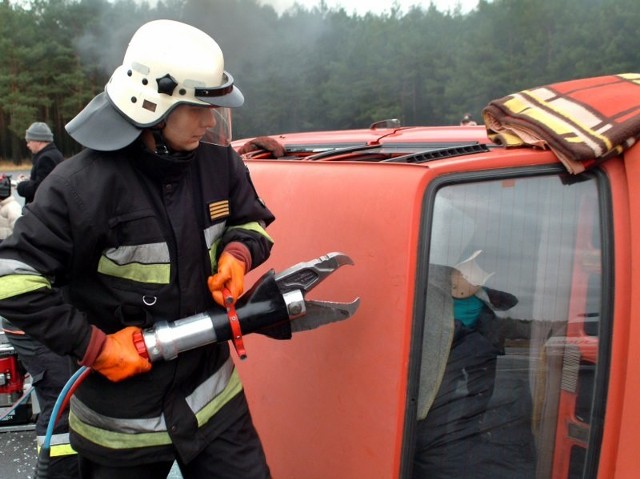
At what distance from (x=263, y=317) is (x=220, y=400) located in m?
0.30

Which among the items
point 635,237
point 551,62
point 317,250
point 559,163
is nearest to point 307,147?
point 317,250

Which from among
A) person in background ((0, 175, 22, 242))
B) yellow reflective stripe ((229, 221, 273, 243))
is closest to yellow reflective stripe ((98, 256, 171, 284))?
yellow reflective stripe ((229, 221, 273, 243))

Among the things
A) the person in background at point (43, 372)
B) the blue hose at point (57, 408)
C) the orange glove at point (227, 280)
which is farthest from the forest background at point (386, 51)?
the orange glove at point (227, 280)

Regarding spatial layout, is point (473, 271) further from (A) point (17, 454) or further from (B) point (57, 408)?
(A) point (17, 454)

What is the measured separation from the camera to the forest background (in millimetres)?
18219

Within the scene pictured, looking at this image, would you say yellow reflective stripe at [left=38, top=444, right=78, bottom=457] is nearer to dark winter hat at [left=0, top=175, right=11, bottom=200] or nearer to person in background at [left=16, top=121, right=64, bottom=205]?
person in background at [left=16, top=121, right=64, bottom=205]

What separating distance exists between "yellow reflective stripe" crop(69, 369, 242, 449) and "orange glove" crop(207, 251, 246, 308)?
30cm

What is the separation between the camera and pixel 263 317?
1709 mm

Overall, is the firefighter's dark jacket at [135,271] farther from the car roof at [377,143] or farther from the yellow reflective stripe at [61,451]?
the yellow reflective stripe at [61,451]

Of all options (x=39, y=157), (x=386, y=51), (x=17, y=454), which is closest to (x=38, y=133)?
(x=39, y=157)

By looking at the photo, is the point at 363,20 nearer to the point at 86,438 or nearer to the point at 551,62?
the point at 551,62

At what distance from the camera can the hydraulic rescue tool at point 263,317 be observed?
164 cm

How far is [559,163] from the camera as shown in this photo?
1.60 metres

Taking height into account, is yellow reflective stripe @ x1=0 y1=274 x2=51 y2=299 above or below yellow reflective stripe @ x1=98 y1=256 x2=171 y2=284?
below
